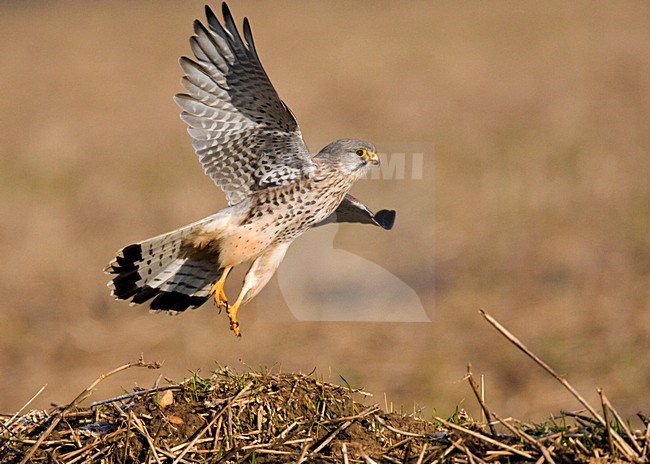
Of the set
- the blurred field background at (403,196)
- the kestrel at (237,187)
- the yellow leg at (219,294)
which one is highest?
the kestrel at (237,187)

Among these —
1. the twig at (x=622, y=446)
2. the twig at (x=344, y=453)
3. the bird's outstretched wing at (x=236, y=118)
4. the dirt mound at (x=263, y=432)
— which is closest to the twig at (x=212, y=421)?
the dirt mound at (x=263, y=432)

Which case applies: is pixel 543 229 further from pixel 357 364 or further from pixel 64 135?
pixel 64 135

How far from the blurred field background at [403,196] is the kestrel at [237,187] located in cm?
236

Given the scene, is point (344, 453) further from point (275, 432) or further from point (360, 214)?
point (360, 214)

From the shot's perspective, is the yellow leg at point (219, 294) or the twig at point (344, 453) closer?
the twig at point (344, 453)

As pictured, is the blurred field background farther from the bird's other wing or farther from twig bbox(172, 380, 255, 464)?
twig bbox(172, 380, 255, 464)

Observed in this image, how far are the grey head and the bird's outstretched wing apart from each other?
15cm

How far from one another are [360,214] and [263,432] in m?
2.53

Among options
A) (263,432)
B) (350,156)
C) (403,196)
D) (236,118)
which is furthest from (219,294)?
(403,196)

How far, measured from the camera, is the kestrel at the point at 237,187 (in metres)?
5.63

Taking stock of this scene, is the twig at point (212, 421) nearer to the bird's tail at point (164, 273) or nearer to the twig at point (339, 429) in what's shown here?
the twig at point (339, 429)

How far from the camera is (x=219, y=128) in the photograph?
5840 mm

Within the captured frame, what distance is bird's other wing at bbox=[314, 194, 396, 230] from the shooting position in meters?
6.28

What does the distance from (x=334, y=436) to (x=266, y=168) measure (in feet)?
7.57
